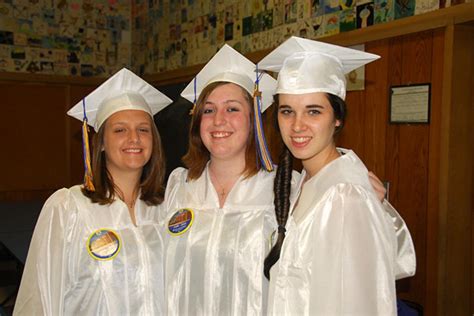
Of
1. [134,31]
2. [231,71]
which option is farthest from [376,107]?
[134,31]

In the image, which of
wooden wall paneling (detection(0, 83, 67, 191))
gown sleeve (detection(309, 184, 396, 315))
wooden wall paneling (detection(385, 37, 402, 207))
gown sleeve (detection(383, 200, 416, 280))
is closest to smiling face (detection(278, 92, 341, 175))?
gown sleeve (detection(309, 184, 396, 315))

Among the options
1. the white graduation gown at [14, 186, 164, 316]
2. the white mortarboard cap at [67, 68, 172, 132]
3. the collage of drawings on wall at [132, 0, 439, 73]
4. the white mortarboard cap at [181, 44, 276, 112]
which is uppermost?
the collage of drawings on wall at [132, 0, 439, 73]

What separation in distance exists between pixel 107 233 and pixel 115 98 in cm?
65

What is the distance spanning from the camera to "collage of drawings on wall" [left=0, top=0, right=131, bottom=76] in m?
5.85

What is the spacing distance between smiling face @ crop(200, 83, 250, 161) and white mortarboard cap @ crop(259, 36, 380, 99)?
359mm

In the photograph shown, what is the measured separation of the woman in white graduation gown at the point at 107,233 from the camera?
1.92 metres

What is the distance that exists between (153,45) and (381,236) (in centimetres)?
542

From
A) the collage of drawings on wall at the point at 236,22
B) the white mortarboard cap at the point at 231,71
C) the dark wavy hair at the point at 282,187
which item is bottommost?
the dark wavy hair at the point at 282,187

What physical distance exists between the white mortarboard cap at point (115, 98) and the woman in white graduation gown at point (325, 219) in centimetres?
67

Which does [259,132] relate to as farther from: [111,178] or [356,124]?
[356,124]

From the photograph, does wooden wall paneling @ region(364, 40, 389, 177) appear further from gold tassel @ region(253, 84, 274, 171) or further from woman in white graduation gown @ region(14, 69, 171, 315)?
woman in white graduation gown @ region(14, 69, 171, 315)

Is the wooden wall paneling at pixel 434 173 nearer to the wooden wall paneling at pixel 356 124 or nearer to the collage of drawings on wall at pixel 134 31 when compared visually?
the wooden wall paneling at pixel 356 124

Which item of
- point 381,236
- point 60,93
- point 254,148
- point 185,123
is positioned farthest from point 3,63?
point 381,236

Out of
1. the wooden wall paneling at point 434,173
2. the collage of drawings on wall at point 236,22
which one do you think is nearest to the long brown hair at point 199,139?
the wooden wall paneling at point 434,173
